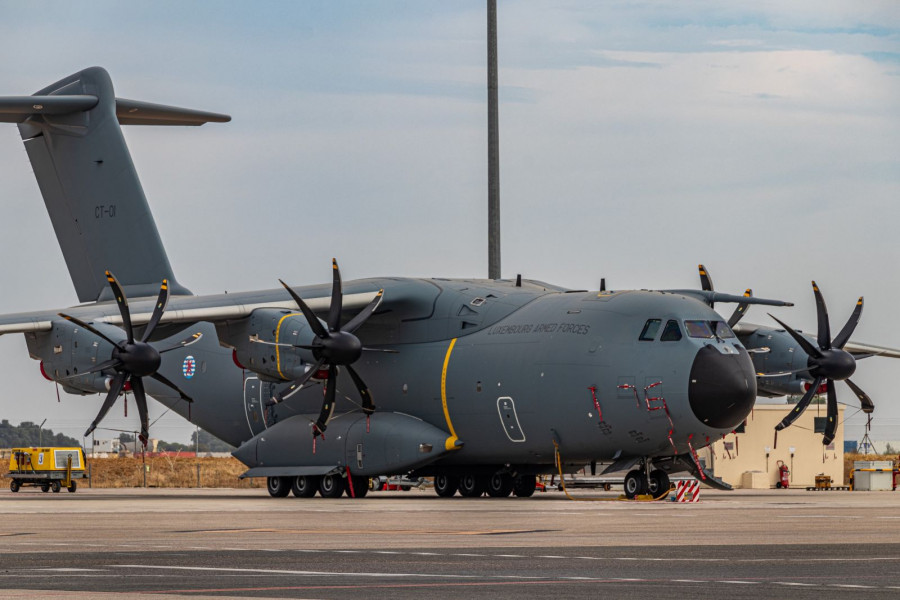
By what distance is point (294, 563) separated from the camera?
41.1 ft

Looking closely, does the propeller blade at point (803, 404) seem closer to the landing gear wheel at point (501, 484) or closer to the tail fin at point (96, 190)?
the landing gear wheel at point (501, 484)

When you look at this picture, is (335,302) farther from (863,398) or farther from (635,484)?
(863,398)

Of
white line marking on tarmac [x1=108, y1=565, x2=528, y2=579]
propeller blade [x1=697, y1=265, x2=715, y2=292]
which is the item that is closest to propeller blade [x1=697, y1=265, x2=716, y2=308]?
propeller blade [x1=697, y1=265, x2=715, y2=292]

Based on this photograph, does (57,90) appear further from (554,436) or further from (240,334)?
(554,436)

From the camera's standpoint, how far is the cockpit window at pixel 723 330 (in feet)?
92.7

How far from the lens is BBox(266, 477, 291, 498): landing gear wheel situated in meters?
33.1

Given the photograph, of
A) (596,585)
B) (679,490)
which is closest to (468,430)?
(679,490)

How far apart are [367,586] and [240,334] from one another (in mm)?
20217

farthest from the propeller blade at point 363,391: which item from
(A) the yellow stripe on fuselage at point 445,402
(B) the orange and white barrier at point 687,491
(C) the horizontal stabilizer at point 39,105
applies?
(C) the horizontal stabilizer at point 39,105

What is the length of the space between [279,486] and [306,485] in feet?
2.60

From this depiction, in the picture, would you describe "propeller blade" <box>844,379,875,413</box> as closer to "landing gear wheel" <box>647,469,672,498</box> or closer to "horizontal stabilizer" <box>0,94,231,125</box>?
"landing gear wheel" <box>647,469,672,498</box>

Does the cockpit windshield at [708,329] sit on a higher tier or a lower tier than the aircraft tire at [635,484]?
higher

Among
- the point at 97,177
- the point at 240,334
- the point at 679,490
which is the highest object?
the point at 97,177

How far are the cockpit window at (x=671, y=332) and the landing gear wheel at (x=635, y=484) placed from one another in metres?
3.08
